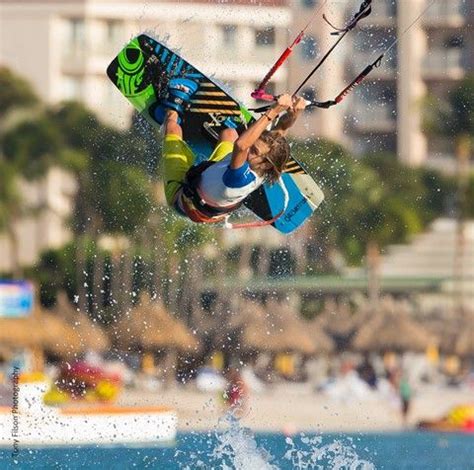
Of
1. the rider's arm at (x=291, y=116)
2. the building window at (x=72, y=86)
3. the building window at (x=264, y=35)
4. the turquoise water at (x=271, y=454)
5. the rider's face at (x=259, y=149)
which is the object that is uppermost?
the building window at (x=72, y=86)

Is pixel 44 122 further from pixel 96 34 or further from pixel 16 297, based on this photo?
pixel 16 297

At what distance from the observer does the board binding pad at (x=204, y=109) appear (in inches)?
547

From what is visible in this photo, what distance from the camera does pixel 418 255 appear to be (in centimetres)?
Answer: 5469

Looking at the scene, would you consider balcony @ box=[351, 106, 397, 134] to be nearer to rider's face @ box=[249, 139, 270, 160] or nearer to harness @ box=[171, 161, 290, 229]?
harness @ box=[171, 161, 290, 229]

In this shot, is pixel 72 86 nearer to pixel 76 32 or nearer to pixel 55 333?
pixel 76 32

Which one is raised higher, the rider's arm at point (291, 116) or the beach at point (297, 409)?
the rider's arm at point (291, 116)

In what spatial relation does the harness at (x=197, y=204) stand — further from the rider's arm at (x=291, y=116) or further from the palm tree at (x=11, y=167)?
the palm tree at (x=11, y=167)

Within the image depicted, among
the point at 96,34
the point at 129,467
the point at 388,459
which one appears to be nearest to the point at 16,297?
the point at 96,34

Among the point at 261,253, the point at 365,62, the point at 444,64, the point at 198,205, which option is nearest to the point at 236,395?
the point at 198,205

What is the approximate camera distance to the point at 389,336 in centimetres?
4097

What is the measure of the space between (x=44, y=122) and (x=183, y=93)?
3717 centimetres

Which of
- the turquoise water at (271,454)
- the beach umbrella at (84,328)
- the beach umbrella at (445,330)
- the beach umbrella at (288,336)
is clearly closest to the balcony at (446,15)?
the beach umbrella at (445,330)

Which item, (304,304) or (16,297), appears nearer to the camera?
(16,297)

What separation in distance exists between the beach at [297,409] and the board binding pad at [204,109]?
17549 millimetres
